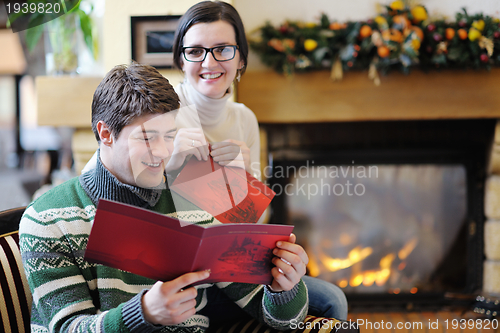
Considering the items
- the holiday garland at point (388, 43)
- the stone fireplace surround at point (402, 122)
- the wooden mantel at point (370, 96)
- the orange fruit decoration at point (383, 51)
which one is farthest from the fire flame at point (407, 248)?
the orange fruit decoration at point (383, 51)

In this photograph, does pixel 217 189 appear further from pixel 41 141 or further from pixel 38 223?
pixel 41 141

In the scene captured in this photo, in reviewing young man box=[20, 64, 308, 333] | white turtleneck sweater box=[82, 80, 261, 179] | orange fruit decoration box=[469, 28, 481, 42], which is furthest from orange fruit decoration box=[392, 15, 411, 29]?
young man box=[20, 64, 308, 333]

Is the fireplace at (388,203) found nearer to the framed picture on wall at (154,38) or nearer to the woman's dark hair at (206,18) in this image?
the framed picture on wall at (154,38)

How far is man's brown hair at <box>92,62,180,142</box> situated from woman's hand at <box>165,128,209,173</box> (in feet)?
0.39

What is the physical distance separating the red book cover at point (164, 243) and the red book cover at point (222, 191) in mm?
168

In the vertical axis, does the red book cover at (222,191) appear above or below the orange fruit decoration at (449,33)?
below

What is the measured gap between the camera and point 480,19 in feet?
5.32

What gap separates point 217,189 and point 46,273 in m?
0.38

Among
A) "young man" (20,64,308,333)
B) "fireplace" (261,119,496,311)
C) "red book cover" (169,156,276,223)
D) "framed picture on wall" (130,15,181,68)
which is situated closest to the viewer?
"young man" (20,64,308,333)

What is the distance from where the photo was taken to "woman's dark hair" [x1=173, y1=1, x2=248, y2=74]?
107cm

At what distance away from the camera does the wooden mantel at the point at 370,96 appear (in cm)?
170

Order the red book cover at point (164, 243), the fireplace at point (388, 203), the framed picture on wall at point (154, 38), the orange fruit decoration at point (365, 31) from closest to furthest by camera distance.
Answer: the red book cover at point (164, 243) → the framed picture on wall at point (154, 38) → the orange fruit decoration at point (365, 31) → the fireplace at point (388, 203)

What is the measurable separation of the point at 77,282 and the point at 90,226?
11 cm

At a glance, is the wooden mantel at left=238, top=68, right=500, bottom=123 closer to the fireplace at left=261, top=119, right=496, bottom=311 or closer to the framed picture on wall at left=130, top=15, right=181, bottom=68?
the fireplace at left=261, top=119, right=496, bottom=311
